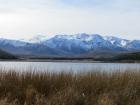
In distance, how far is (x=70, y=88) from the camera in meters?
9.64

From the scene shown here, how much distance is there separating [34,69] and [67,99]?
3.02m

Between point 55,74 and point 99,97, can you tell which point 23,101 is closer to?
point 99,97

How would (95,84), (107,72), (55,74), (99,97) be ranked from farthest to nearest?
(107,72)
(55,74)
(95,84)
(99,97)

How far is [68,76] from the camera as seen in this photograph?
1141 centimetres

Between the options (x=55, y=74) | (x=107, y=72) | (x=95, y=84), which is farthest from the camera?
(x=107, y=72)

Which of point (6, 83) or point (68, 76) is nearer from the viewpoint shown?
point (6, 83)

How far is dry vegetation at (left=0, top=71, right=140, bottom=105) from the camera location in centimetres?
898

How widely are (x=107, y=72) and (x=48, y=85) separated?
2731 millimetres

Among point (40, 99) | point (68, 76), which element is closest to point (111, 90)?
point (68, 76)

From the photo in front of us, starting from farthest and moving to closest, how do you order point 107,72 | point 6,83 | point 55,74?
point 107,72 → point 55,74 → point 6,83

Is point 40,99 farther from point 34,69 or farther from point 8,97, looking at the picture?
point 34,69

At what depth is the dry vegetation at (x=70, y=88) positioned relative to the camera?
8.98m

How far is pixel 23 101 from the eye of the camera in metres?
9.06

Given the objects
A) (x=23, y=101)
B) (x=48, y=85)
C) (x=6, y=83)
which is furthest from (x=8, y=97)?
(x=48, y=85)
